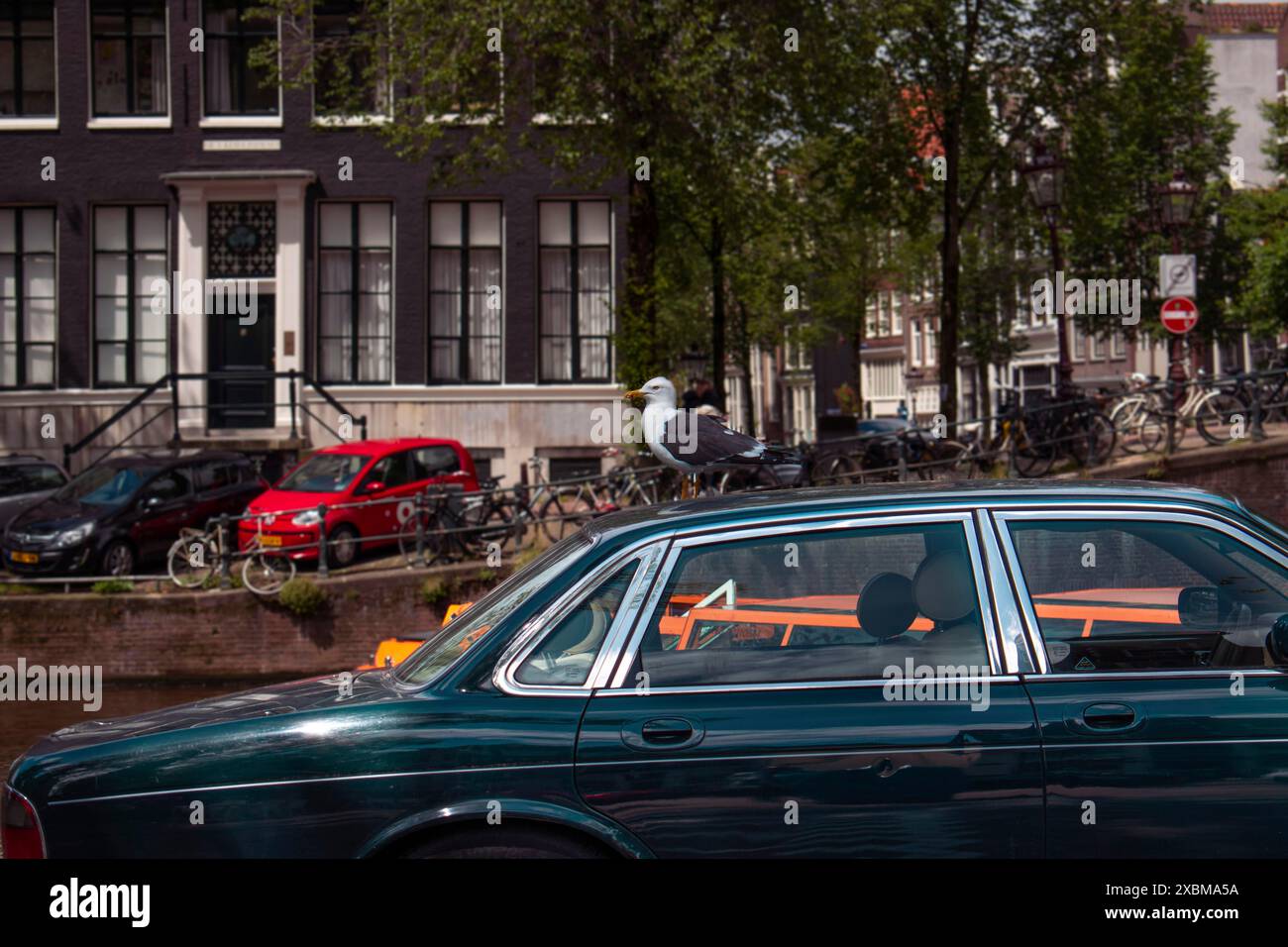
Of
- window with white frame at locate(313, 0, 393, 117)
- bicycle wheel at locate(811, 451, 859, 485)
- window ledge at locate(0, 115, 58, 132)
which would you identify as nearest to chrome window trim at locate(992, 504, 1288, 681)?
bicycle wheel at locate(811, 451, 859, 485)

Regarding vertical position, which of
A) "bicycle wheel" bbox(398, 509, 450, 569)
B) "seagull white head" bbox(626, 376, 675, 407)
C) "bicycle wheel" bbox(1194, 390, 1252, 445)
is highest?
"bicycle wheel" bbox(1194, 390, 1252, 445)

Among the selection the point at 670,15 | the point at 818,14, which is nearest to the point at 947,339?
the point at 818,14

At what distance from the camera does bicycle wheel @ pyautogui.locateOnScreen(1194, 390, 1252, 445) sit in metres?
20.1

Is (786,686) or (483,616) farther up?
(483,616)

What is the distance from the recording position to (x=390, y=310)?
2944cm

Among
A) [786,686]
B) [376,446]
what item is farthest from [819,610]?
[376,446]

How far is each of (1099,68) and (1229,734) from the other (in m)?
23.9

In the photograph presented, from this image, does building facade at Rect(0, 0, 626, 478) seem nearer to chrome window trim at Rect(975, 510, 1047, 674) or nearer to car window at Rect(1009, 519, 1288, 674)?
car window at Rect(1009, 519, 1288, 674)

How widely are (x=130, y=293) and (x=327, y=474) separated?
33.7 ft

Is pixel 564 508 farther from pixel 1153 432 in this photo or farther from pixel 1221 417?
pixel 1221 417

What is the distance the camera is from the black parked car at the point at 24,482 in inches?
921

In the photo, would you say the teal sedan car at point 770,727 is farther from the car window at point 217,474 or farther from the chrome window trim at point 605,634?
the car window at point 217,474

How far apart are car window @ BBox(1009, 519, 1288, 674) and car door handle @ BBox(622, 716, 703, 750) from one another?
1.07 metres

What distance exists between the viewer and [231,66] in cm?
2938
